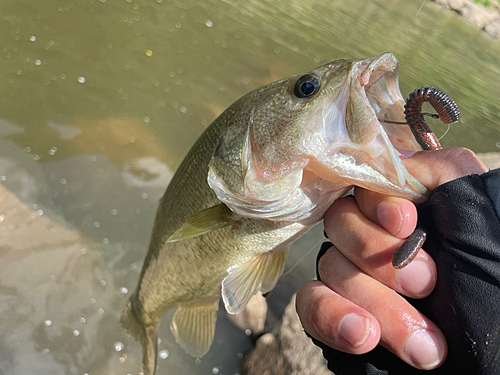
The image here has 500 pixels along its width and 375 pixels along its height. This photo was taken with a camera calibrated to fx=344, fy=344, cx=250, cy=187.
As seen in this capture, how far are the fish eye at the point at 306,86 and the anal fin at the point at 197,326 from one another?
1302 millimetres

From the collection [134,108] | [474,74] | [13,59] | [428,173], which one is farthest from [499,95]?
[13,59]

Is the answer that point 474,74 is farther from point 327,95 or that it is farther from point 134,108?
point 327,95

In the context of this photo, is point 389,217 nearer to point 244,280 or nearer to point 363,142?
point 363,142

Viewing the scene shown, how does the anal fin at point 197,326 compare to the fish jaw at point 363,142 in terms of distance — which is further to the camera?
the anal fin at point 197,326

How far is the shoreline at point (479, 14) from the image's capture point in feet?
40.5

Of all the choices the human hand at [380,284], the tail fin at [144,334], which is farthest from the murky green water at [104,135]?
the human hand at [380,284]

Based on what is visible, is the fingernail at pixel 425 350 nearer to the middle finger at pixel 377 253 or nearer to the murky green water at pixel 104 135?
the middle finger at pixel 377 253

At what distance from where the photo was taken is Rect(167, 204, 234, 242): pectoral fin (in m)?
1.39

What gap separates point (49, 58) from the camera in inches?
153

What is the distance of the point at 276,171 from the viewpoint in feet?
3.76

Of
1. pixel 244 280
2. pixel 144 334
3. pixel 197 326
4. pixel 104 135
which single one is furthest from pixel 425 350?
pixel 104 135

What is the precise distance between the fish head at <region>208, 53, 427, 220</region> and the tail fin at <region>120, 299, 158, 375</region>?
1331mm

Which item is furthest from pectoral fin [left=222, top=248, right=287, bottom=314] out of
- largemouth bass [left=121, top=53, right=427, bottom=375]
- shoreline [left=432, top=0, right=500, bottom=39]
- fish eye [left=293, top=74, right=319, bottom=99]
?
shoreline [left=432, top=0, right=500, bottom=39]

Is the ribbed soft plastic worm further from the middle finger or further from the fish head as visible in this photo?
the middle finger
